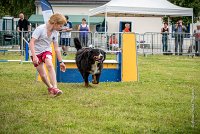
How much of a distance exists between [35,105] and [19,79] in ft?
13.4

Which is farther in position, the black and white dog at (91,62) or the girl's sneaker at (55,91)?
the black and white dog at (91,62)

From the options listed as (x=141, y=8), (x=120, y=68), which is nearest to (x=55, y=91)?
(x=120, y=68)

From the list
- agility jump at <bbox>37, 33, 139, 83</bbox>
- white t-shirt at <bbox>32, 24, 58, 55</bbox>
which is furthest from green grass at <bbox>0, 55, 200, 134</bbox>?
white t-shirt at <bbox>32, 24, 58, 55</bbox>

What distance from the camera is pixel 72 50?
20.7m

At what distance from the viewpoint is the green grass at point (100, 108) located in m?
5.42

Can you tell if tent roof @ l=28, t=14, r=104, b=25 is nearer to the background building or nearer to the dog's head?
the background building

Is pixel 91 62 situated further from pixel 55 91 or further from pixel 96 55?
pixel 55 91

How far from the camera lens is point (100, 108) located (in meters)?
6.80

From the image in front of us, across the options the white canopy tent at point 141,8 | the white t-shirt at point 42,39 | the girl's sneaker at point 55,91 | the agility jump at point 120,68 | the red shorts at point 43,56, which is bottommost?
the girl's sneaker at point 55,91

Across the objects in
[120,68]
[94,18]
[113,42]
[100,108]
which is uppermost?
[94,18]

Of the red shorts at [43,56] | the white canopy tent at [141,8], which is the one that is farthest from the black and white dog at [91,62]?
the white canopy tent at [141,8]

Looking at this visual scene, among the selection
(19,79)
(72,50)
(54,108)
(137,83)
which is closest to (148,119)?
(54,108)

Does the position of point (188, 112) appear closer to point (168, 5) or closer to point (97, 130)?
point (97, 130)

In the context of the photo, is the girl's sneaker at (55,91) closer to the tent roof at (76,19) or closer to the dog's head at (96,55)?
the dog's head at (96,55)
